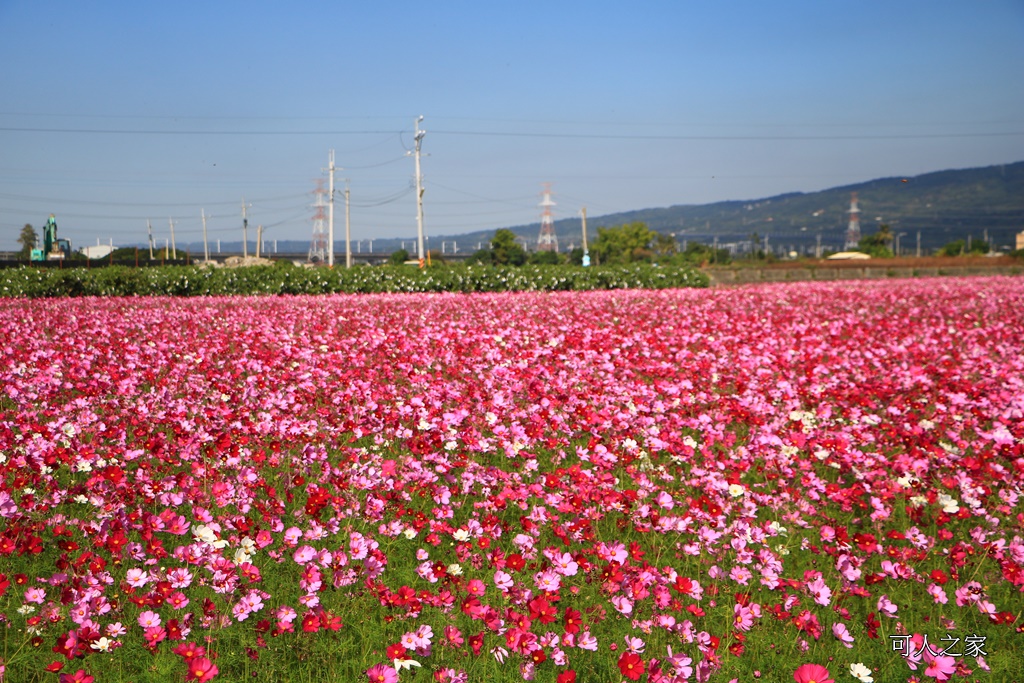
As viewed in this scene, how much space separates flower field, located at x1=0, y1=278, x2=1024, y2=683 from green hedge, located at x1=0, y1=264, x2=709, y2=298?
14.1 metres

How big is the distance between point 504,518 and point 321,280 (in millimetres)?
19576

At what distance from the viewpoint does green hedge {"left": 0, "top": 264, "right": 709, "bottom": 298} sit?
20.7m

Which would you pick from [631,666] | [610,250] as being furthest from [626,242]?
[631,666]

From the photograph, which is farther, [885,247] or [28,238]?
[885,247]

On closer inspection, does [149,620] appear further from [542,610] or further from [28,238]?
[28,238]

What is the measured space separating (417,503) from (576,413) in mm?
1525

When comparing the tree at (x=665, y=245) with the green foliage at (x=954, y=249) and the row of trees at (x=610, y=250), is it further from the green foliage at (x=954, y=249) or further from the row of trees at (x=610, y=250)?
the green foliage at (x=954, y=249)

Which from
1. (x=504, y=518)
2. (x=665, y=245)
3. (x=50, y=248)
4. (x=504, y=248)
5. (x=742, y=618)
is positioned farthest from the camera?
(x=665, y=245)

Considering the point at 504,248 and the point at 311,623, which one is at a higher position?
the point at 504,248

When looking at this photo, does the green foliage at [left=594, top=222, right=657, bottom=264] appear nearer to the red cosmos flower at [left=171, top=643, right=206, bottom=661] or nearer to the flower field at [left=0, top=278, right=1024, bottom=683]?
the flower field at [left=0, top=278, right=1024, bottom=683]

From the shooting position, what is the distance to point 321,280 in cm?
2267

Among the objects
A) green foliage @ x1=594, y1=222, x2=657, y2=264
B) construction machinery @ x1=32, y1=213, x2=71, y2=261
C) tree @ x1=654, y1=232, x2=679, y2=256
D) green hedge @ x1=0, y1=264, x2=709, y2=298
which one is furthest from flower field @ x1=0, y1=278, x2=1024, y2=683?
tree @ x1=654, y1=232, x2=679, y2=256

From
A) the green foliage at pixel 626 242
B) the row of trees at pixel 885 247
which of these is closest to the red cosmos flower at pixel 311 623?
the green foliage at pixel 626 242

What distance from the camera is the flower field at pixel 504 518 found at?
8.64 feet
